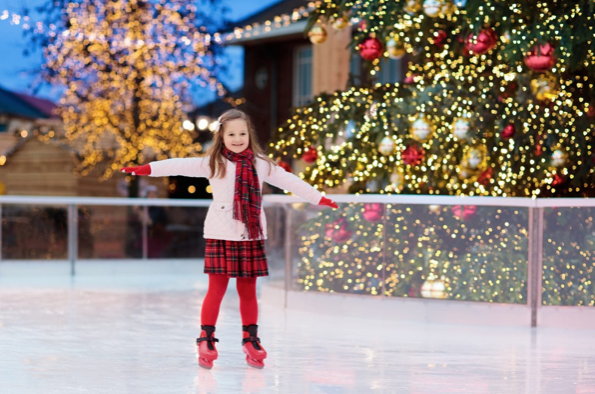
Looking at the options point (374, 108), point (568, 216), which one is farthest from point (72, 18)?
point (568, 216)

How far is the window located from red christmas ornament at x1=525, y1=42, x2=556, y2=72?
53.9 feet

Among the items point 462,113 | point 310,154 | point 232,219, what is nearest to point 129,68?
point 310,154

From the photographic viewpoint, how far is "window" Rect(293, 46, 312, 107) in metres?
24.3

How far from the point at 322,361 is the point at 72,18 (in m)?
14.1

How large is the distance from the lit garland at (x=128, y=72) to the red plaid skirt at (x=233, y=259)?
528 inches

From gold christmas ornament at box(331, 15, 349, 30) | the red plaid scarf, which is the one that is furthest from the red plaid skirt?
gold christmas ornament at box(331, 15, 349, 30)

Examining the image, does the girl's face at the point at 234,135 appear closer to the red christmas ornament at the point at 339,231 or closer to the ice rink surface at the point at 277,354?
the ice rink surface at the point at 277,354

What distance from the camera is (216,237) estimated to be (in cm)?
562

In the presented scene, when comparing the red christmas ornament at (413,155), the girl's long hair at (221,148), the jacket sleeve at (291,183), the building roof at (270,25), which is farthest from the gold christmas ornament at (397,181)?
the building roof at (270,25)

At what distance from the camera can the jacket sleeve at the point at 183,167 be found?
18.5 ft

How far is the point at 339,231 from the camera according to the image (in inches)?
333

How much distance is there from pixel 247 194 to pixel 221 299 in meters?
0.65

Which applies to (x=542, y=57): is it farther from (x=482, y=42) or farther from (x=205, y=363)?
(x=205, y=363)

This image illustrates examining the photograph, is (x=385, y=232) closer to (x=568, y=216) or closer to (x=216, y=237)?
(x=568, y=216)
